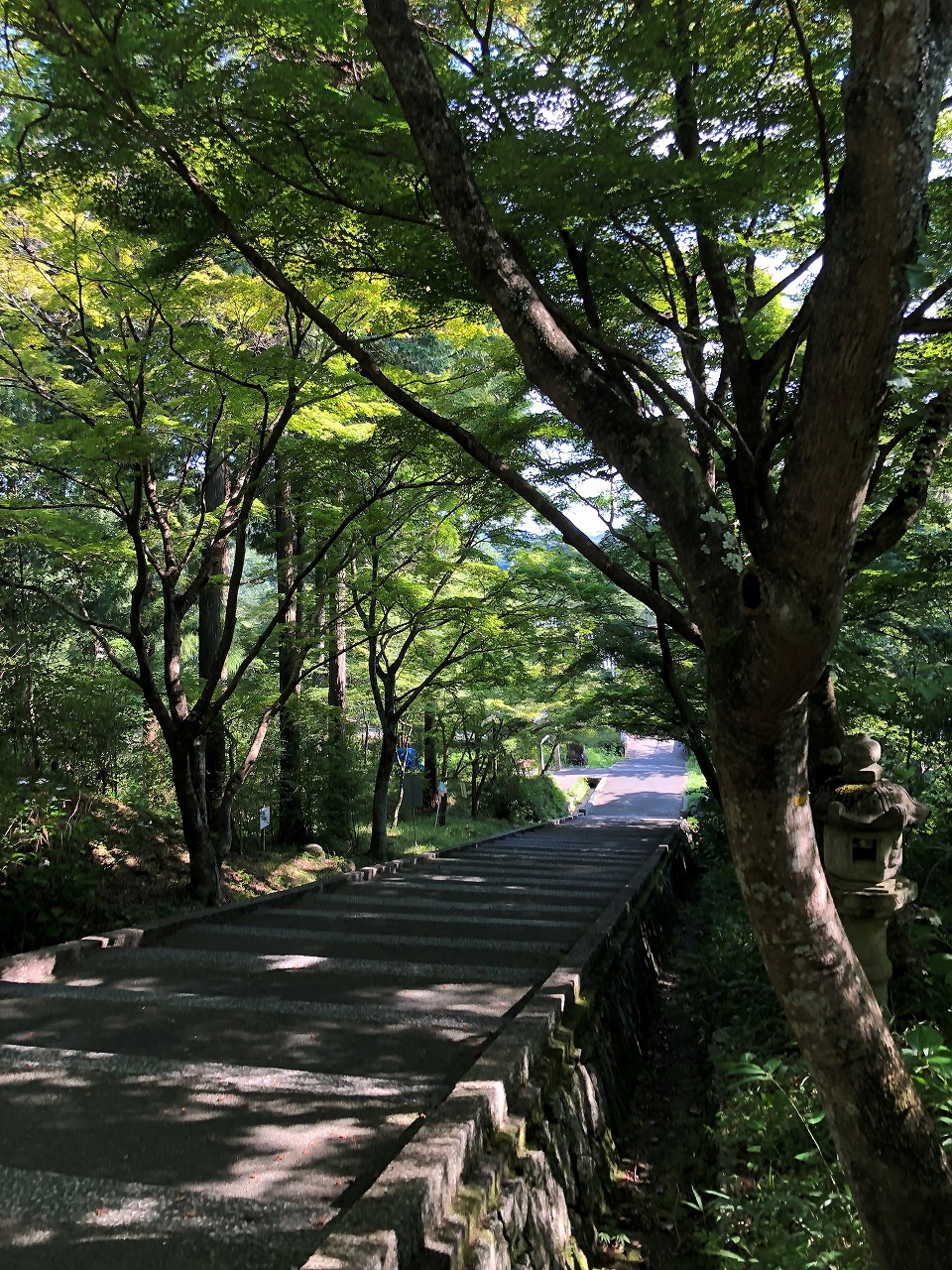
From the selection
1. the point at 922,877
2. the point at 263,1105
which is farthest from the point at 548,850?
the point at 263,1105

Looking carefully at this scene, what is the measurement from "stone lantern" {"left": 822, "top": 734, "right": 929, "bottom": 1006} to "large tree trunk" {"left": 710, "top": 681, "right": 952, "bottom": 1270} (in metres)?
1.85

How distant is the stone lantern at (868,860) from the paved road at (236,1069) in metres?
1.91

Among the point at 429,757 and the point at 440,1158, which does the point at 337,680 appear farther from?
the point at 440,1158

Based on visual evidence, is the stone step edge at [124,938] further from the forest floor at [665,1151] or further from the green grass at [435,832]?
the green grass at [435,832]

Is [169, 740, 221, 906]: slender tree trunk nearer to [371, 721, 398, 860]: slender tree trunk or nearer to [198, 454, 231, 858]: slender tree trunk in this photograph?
[198, 454, 231, 858]: slender tree trunk

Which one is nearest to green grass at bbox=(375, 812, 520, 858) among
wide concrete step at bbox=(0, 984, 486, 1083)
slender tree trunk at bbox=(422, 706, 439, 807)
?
slender tree trunk at bbox=(422, 706, 439, 807)

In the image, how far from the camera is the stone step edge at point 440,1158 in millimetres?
2191

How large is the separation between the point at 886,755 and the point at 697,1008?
363 centimetres

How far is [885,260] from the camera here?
5.91ft

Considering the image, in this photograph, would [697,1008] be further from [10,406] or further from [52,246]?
[10,406]

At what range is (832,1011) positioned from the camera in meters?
2.24

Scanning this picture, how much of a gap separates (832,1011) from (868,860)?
6.73ft

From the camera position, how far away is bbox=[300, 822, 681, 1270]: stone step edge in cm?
219

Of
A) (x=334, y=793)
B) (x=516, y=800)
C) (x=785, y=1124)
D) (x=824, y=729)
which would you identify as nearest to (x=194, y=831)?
(x=785, y=1124)
